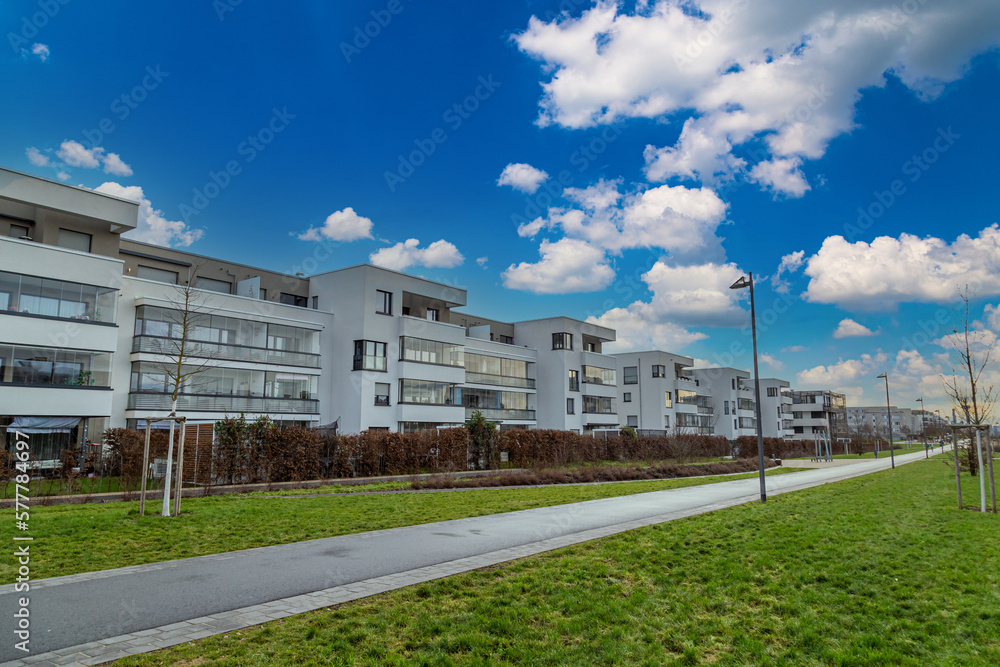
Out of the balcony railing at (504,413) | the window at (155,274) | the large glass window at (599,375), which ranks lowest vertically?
the balcony railing at (504,413)

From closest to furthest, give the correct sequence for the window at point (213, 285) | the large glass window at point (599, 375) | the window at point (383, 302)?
the window at point (213, 285) < the window at point (383, 302) < the large glass window at point (599, 375)

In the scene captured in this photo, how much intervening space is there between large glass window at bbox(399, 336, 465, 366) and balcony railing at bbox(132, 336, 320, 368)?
584cm

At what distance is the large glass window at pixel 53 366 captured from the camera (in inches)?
1038

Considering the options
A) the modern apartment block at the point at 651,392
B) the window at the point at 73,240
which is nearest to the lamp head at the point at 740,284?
the window at the point at 73,240

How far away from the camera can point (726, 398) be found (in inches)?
3514

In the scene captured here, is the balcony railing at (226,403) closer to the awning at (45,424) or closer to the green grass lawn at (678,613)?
the awning at (45,424)

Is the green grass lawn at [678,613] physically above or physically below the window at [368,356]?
below

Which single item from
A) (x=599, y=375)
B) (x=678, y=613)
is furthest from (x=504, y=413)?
(x=678, y=613)

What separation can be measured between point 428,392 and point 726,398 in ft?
195

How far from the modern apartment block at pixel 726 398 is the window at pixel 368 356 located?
59.6 metres

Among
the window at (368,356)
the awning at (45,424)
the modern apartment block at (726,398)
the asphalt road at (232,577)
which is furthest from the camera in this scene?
the modern apartment block at (726,398)

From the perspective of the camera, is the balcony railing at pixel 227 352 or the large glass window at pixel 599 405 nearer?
the balcony railing at pixel 227 352

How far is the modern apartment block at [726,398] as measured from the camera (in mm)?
88000

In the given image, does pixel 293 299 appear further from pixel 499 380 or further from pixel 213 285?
pixel 499 380
